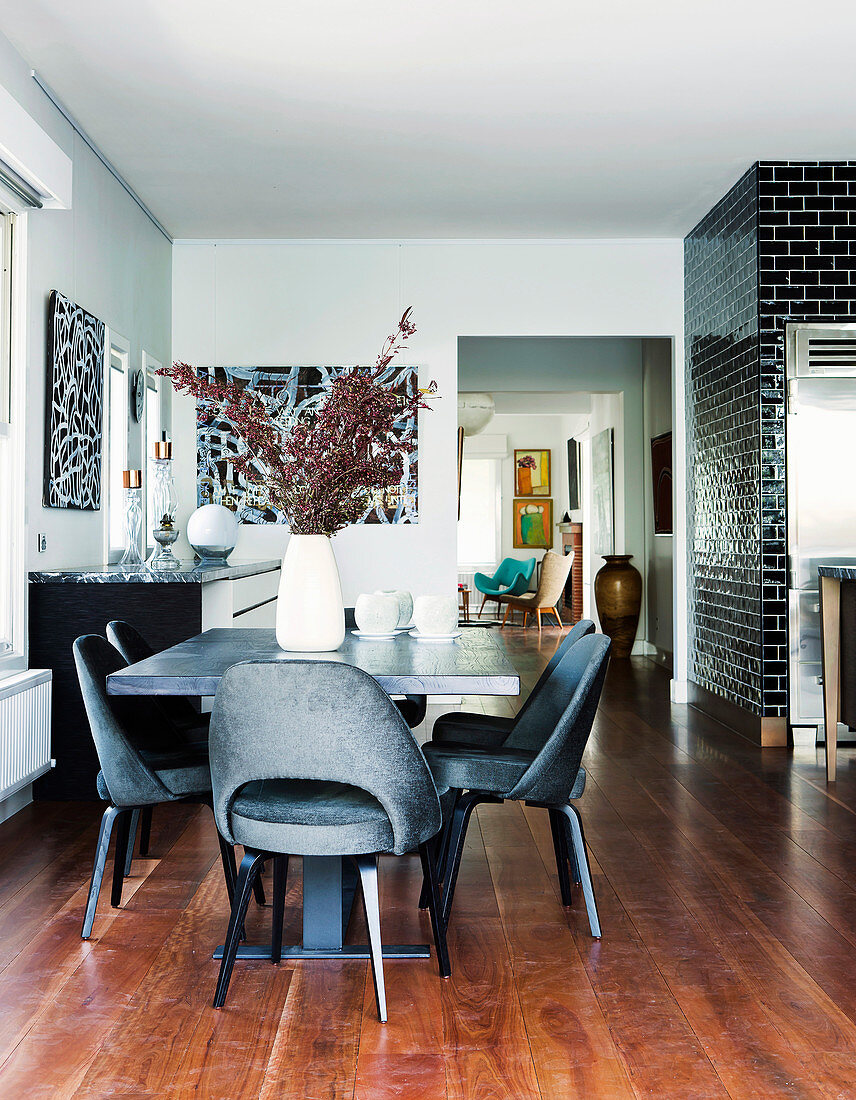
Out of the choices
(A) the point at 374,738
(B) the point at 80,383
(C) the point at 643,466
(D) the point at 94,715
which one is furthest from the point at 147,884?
(C) the point at 643,466

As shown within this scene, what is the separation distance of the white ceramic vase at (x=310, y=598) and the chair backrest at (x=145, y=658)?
50 centimetres

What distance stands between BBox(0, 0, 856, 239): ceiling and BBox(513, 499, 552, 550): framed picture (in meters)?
7.75

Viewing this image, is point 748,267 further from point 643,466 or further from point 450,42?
point 643,466

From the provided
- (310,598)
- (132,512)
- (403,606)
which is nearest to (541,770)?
(310,598)

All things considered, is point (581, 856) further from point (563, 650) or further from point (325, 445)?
point (325, 445)

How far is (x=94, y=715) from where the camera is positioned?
251cm

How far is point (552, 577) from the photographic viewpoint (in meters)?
11.3

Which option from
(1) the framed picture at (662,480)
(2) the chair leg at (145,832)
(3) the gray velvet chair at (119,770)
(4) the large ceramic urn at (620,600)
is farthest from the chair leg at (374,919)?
(4) the large ceramic urn at (620,600)

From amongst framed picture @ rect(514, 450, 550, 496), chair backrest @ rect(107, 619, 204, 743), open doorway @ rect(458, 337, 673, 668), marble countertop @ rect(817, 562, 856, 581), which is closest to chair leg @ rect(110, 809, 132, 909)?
chair backrest @ rect(107, 619, 204, 743)

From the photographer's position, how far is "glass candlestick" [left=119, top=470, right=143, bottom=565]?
467cm

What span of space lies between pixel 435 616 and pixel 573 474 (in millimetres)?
9974

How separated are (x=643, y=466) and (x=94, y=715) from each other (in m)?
7.26

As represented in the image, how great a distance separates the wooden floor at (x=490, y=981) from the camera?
6.38 ft

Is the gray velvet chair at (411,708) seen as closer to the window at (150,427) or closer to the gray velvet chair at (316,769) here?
the gray velvet chair at (316,769)
